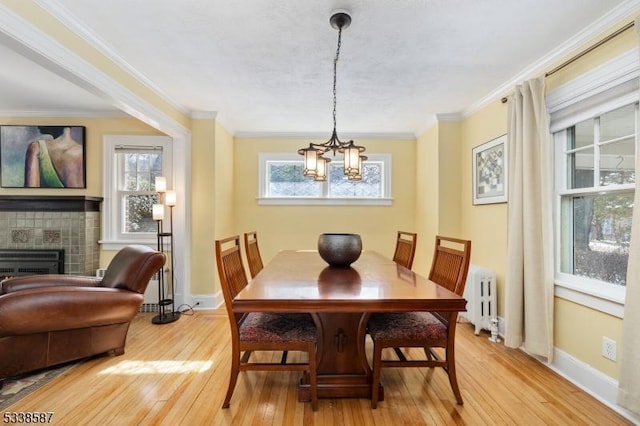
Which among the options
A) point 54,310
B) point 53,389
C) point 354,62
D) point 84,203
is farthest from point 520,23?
point 84,203

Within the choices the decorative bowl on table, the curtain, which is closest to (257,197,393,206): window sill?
the decorative bowl on table

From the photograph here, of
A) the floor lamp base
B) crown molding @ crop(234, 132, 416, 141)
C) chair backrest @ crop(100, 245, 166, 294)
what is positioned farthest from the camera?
crown molding @ crop(234, 132, 416, 141)

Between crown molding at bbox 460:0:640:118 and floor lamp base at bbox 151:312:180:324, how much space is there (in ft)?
13.1

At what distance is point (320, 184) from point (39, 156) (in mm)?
3438

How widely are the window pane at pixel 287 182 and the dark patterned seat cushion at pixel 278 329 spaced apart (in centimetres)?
269

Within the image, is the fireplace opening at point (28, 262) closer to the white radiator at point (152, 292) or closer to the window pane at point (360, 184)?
the white radiator at point (152, 292)

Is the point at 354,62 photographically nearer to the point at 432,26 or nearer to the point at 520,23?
the point at 432,26

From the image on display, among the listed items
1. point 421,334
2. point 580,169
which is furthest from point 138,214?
point 580,169

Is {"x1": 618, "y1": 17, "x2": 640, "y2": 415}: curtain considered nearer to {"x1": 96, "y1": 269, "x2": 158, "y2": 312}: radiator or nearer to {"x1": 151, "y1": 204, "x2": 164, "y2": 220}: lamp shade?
{"x1": 151, "y1": 204, "x2": 164, "y2": 220}: lamp shade

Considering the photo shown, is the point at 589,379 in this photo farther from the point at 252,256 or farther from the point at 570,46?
the point at 252,256

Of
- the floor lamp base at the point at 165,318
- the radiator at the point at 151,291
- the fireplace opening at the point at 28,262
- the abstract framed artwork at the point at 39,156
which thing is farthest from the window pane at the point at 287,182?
the fireplace opening at the point at 28,262

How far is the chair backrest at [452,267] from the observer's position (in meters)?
1.83

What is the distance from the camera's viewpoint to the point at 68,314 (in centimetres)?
211

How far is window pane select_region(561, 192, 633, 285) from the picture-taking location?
6.24 ft
